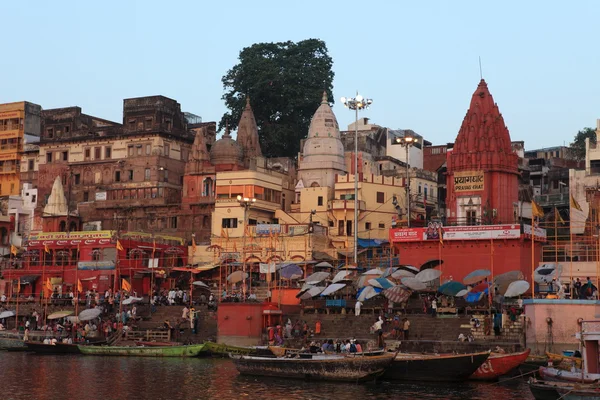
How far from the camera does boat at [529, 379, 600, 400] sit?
1016 inches

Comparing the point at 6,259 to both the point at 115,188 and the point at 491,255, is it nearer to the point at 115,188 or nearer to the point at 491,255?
the point at 115,188

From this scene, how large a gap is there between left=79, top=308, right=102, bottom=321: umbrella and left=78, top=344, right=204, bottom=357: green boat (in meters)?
3.79

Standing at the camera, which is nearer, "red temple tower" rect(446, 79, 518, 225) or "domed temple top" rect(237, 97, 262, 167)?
"red temple tower" rect(446, 79, 518, 225)

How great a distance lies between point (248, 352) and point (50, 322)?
17453mm

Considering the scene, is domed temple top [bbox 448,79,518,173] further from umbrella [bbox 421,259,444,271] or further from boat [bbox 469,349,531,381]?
boat [bbox 469,349,531,381]

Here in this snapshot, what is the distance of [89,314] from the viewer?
155 ft

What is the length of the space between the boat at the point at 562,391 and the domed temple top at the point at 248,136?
41755 millimetres

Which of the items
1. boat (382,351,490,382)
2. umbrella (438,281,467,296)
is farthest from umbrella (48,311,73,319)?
boat (382,351,490,382)

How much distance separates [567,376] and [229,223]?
117 feet

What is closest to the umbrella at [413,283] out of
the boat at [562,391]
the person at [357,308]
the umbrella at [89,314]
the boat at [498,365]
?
the person at [357,308]

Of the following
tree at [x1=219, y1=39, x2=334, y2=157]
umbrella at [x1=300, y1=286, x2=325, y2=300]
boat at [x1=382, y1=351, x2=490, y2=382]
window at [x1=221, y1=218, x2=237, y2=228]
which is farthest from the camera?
tree at [x1=219, y1=39, x2=334, y2=157]

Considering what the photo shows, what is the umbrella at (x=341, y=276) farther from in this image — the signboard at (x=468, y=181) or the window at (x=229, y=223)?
the window at (x=229, y=223)

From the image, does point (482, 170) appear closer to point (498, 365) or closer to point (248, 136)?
point (498, 365)

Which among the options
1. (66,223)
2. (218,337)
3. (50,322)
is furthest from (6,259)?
(218,337)
